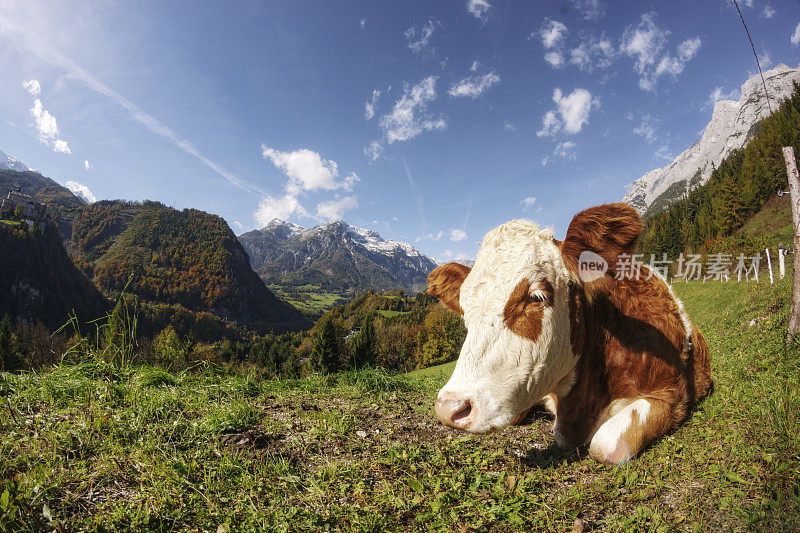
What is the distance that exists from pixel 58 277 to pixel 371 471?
206 m

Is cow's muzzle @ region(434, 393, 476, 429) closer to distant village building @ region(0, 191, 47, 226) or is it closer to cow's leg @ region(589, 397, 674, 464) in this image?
cow's leg @ region(589, 397, 674, 464)

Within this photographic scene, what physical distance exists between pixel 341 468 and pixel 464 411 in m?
1.19

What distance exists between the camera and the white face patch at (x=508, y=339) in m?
2.64

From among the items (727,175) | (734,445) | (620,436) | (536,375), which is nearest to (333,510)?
(536,375)

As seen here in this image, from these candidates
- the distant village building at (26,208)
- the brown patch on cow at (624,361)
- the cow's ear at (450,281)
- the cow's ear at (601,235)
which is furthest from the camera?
the distant village building at (26,208)

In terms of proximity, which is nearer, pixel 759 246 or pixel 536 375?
pixel 536 375

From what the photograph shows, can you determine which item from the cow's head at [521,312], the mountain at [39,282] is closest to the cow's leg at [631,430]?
the cow's head at [521,312]

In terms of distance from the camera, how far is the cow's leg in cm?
294

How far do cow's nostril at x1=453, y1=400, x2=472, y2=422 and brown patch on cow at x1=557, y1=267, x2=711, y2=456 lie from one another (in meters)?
1.28

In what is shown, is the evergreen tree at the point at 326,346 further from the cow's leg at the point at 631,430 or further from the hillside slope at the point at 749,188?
the hillside slope at the point at 749,188

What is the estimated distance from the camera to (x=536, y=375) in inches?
111

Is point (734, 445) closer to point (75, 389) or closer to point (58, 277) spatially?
point (75, 389)

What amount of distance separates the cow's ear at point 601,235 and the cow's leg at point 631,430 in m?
1.25

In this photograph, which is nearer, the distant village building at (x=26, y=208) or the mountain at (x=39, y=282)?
the mountain at (x=39, y=282)
